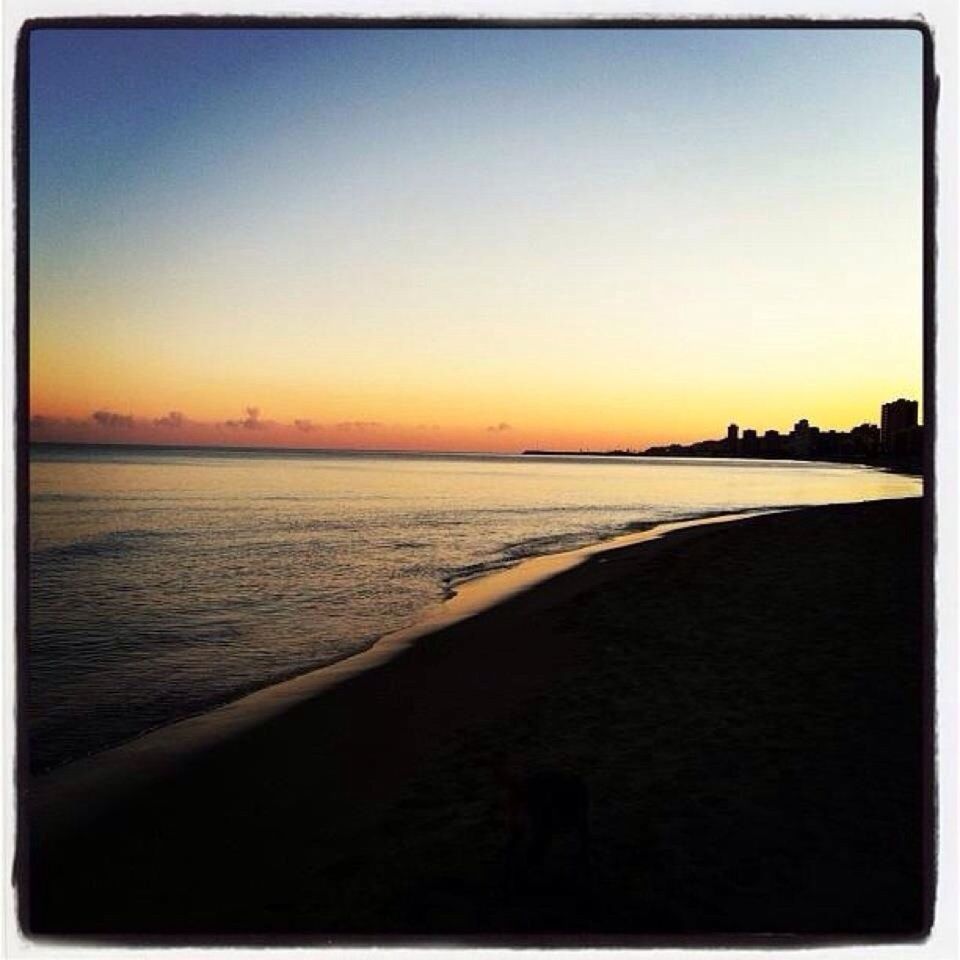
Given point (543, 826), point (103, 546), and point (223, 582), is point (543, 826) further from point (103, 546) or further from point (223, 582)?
point (103, 546)

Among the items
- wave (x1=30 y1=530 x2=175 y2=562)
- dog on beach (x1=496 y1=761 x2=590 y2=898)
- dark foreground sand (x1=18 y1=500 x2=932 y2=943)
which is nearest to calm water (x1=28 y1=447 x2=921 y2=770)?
wave (x1=30 y1=530 x2=175 y2=562)

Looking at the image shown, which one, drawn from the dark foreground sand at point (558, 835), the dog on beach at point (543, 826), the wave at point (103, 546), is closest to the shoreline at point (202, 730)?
the dark foreground sand at point (558, 835)

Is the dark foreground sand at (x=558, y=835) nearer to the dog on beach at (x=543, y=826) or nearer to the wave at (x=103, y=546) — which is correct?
the dog on beach at (x=543, y=826)

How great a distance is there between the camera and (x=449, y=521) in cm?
3250

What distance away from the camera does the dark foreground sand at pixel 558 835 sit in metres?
4.34

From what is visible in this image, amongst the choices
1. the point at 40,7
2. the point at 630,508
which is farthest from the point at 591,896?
the point at 630,508

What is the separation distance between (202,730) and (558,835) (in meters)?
4.93

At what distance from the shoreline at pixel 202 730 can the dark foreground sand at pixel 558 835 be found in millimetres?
258

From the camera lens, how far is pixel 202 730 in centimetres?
805

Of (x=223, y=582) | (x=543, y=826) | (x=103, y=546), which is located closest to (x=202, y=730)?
(x=543, y=826)

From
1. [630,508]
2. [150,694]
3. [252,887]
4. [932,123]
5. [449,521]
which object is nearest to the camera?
[932,123]

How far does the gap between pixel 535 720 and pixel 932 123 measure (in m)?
5.59

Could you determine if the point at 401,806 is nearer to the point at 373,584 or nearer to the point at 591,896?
the point at 591,896

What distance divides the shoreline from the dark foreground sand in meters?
0.26
